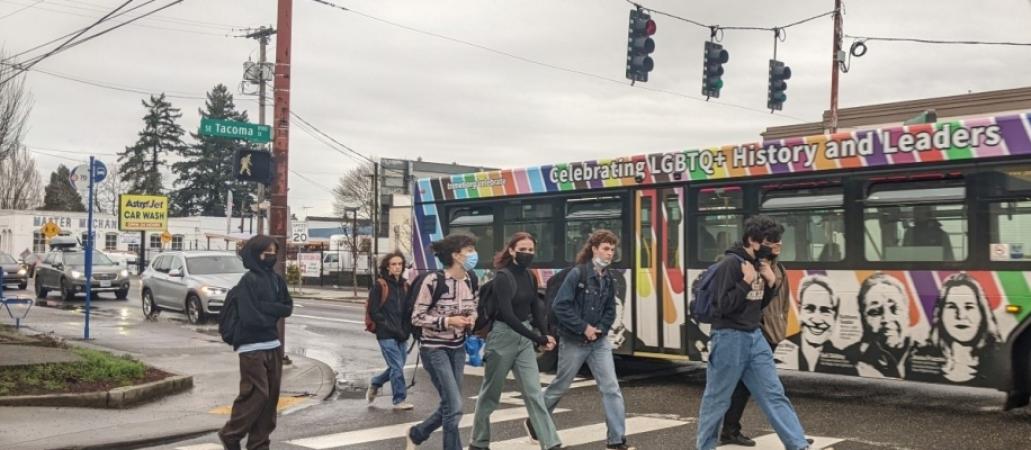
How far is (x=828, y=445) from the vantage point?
305 inches

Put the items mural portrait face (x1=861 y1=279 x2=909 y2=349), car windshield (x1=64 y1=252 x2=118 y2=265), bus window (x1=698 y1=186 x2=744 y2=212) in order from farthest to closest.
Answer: car windshield (x1=64 y1=252 x2=118 y2=265)
bus window (x1=698 y1=186 x2=744 y2=212)
mural portrait face (x1=861 y1=279 x2=909 y2=349)

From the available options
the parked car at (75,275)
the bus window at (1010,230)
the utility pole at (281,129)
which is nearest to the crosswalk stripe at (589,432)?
the bus window at (1010,230)

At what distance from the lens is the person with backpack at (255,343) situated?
7.11 meters

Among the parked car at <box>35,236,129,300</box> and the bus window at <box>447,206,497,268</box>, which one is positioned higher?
the bus window at <box>447,206,497,268</box>

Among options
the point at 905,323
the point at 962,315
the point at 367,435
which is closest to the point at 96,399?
the point at 367,435

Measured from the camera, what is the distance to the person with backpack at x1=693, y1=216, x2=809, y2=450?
6.53 m

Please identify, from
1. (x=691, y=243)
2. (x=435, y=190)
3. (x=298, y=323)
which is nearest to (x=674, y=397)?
(x=691, y=243)


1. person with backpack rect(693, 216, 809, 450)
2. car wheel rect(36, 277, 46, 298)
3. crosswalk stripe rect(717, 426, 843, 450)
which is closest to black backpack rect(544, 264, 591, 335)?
person with backpack rect(693, 216, 809, 450)

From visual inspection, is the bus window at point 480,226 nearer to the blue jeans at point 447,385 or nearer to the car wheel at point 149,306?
the blue jeans at point 447,385

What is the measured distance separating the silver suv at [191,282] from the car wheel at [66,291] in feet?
22.8

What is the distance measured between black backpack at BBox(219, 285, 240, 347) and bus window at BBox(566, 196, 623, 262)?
5.83 m

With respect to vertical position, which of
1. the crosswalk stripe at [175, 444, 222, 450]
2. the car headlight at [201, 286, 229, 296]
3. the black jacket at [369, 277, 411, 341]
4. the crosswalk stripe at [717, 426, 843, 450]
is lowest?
the crosswalk stripe at [175, 444, 222, 450]

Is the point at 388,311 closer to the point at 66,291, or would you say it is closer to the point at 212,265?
the point at 212,265

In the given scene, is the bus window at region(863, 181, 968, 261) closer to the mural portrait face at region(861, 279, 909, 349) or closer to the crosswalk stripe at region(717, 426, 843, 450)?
the mural portrait face at region(861, 279, 909, 349)
